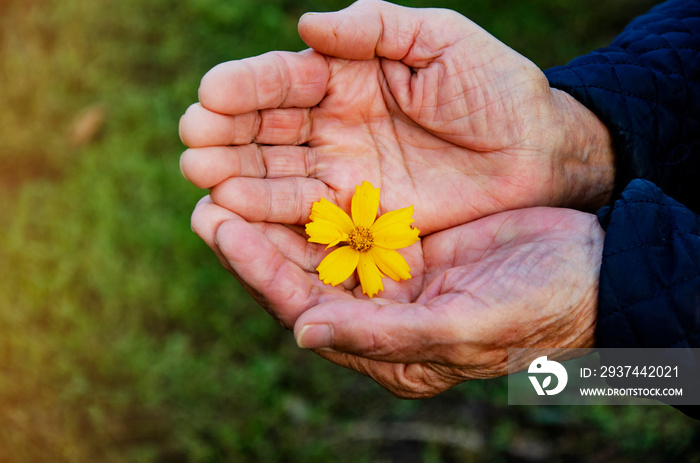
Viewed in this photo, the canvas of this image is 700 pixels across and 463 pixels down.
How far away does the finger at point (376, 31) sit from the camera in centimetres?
217

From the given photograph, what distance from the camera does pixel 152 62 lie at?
180 inches

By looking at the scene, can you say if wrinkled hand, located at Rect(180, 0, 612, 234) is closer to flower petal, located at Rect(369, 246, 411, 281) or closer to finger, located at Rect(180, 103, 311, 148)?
finger, located at Rect(180, 103, 311, 148)

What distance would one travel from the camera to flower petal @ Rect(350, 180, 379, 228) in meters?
2.31

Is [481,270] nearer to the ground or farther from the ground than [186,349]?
farther from the ground

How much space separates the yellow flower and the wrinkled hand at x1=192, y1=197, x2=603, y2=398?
0.06 metres

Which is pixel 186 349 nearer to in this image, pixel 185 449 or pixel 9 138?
pixel 185 449

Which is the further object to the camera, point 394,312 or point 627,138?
point 627,138

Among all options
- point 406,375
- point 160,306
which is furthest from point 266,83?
point 160,306

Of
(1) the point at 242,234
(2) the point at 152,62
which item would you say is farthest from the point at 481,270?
(2) the point at 152,62

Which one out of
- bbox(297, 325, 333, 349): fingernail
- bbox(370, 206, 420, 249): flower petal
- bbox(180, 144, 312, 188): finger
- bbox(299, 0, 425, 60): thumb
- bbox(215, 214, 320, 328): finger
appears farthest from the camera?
bbox(370, 206, 420, 249): flower petal

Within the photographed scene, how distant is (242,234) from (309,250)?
1.22 feet

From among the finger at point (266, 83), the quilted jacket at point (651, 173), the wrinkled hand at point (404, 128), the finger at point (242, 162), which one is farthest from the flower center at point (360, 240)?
the quilted jacket at point (651, 173)

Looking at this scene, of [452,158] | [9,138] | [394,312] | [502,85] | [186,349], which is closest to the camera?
[394,312]

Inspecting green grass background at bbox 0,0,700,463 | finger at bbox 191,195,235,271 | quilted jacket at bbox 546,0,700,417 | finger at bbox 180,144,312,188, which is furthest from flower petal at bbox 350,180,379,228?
green grass background at bbox 0,0,700,463
